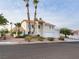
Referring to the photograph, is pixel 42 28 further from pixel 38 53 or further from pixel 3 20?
pixel 38 53

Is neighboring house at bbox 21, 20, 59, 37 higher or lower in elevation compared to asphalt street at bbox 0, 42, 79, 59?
higher

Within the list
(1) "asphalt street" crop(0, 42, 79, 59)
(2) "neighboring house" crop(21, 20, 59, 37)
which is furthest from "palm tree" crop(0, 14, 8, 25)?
(1) "asphalt street" crop(0, 42, 79, 59)

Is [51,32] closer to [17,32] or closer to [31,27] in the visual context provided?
[31,27]

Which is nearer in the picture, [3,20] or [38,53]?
[38,53]

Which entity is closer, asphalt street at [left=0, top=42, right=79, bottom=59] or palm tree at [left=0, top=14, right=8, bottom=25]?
asphalt street at [left=0, top=42, right=79, bottom=59]

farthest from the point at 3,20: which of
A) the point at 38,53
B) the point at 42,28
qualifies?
the point at 38,53

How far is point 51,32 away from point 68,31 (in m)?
32.5

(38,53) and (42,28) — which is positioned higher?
(42,28)

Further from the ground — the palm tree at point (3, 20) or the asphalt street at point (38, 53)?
the palm tree at point (3, 20)

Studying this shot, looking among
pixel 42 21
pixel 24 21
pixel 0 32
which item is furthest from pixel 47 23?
pixel 0 32

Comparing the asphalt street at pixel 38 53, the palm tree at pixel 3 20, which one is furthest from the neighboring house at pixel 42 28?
the asphalt street at pixel 38 53

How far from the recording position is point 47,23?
92875 mm

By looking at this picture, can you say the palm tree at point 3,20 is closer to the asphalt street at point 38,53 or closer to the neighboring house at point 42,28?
the neighboring house at point 42,28

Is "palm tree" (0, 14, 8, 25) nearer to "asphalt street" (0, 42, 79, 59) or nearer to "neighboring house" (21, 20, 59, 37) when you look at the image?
"neighboring house" (21, 20, 59, 37)
